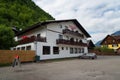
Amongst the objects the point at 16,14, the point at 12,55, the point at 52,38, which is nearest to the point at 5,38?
the point at 12,55

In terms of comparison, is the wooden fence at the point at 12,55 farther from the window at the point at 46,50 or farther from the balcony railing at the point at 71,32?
the balcony railing at the point at 71,32

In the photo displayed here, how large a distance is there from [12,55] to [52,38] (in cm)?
1242

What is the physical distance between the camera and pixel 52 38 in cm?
3753

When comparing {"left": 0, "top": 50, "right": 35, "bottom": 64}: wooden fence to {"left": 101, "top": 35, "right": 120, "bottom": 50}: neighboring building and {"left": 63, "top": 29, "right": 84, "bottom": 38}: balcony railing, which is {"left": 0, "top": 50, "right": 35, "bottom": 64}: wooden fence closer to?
{"left": 63, "top": 29, "right": 84, "bottom": 38}: balcony railing

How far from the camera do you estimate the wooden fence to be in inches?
988

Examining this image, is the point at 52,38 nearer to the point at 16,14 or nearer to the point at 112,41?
the point at 16,14

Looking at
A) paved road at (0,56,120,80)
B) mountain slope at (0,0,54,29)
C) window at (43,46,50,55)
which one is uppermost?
mountain slope at (0,0,54,29)

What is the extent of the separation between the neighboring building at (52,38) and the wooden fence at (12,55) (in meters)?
2.43

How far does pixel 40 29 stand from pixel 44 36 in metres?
2.03

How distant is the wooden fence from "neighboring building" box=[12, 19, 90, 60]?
2.43 metres

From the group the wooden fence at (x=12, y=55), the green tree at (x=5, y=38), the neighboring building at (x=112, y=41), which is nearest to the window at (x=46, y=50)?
the wooden fence at (x=12, y=55)

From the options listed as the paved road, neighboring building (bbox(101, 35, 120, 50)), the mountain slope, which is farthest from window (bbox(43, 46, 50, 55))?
neighboring building (bbox(101, 35, 120, 50))

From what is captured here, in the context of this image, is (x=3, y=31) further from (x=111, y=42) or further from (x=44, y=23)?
(x=111, y=42)

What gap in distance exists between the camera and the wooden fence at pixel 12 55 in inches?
988
